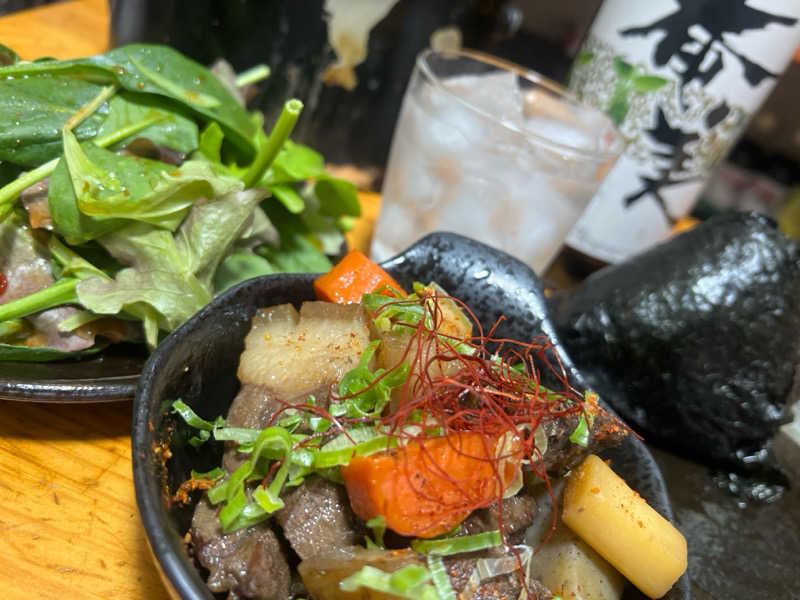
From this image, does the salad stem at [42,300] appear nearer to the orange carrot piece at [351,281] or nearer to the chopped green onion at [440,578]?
the orange carrot piece at [351,281]

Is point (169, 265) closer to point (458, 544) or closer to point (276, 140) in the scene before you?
point (276, 140)

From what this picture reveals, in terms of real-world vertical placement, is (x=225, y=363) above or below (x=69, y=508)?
above

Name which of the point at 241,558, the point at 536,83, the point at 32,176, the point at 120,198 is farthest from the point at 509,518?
the point at 536,83

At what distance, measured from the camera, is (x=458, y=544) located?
33.7 inches

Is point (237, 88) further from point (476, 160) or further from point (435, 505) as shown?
point (435, 505)

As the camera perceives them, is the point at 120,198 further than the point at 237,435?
Yes

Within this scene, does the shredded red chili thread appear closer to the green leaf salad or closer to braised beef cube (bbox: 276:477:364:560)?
braised beef cube (bbox: 276:477:364:560)

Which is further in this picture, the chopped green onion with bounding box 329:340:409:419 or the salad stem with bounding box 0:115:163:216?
the salad stem with bounding box 0:115:163:216

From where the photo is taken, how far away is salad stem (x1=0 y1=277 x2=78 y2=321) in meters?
1.12

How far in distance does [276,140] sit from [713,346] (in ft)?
3.57

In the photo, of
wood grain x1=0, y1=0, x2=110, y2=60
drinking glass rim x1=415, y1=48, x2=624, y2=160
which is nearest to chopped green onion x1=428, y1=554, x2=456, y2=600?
drinking glass rim x1=415, y1=48, x2=624, y2=160

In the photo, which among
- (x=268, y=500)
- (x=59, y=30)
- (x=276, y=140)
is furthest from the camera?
(x=59, y=30)

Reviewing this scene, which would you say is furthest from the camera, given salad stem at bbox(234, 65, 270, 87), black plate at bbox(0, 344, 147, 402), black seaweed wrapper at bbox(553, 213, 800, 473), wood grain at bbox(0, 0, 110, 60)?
wood grain at bbox(0, 0, 110, 60)

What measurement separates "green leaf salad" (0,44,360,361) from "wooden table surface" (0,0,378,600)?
0.44 feet
